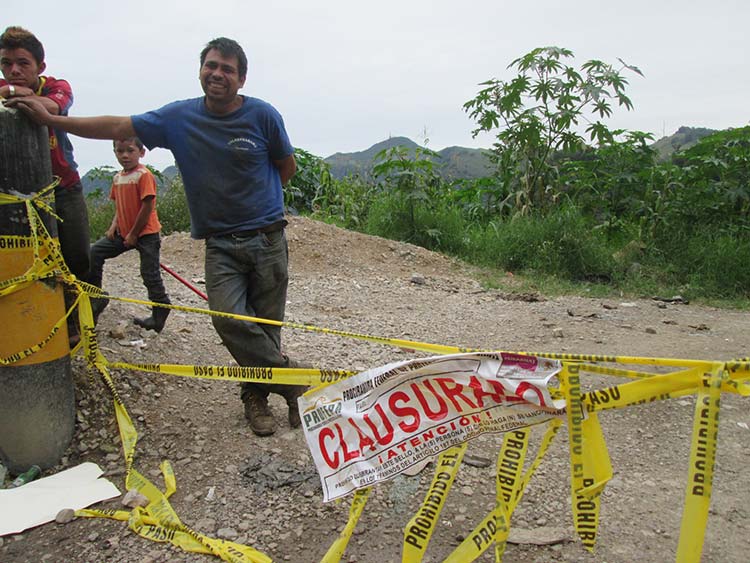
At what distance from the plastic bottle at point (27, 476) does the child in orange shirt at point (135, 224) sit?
1.64 metres

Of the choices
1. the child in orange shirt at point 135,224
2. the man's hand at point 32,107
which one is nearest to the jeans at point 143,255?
the child in orange shirt at point 135,224

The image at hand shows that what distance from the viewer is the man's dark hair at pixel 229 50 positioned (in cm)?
273

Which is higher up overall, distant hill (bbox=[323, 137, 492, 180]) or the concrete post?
distant hill (bbox=[323, 137, 492, 180])

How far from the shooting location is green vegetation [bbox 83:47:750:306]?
720 cm

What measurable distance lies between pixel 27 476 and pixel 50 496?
23 centimetres

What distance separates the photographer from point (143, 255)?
4230 mm

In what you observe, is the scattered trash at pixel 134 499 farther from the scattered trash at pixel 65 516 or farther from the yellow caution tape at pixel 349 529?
the yellow caution tape at pixel 349 529

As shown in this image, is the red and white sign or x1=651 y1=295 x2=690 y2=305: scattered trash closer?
the red and white sign

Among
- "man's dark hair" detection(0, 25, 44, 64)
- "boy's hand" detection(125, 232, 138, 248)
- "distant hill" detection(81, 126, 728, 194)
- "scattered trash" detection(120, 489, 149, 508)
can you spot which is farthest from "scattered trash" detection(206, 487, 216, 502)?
"distant hill" detection(81, 126, 728, 194)

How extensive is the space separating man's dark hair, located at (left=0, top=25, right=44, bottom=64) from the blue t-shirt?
793 mm

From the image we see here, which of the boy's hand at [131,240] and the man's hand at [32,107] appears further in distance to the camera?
the boy's hand at [131,240]

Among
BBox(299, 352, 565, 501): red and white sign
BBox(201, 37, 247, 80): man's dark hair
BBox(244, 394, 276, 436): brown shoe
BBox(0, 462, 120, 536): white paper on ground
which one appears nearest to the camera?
BBox(299, 352, 565, 501): red and white sign

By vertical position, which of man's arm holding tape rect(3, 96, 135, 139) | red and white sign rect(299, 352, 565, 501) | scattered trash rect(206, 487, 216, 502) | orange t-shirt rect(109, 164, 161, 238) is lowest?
scattered trash rect(206, 487, 216, 502)

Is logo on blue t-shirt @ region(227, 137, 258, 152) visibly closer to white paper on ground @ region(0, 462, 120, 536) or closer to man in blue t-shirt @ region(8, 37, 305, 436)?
man in blue t-shirt @ region(8, 37, 305, 436)
